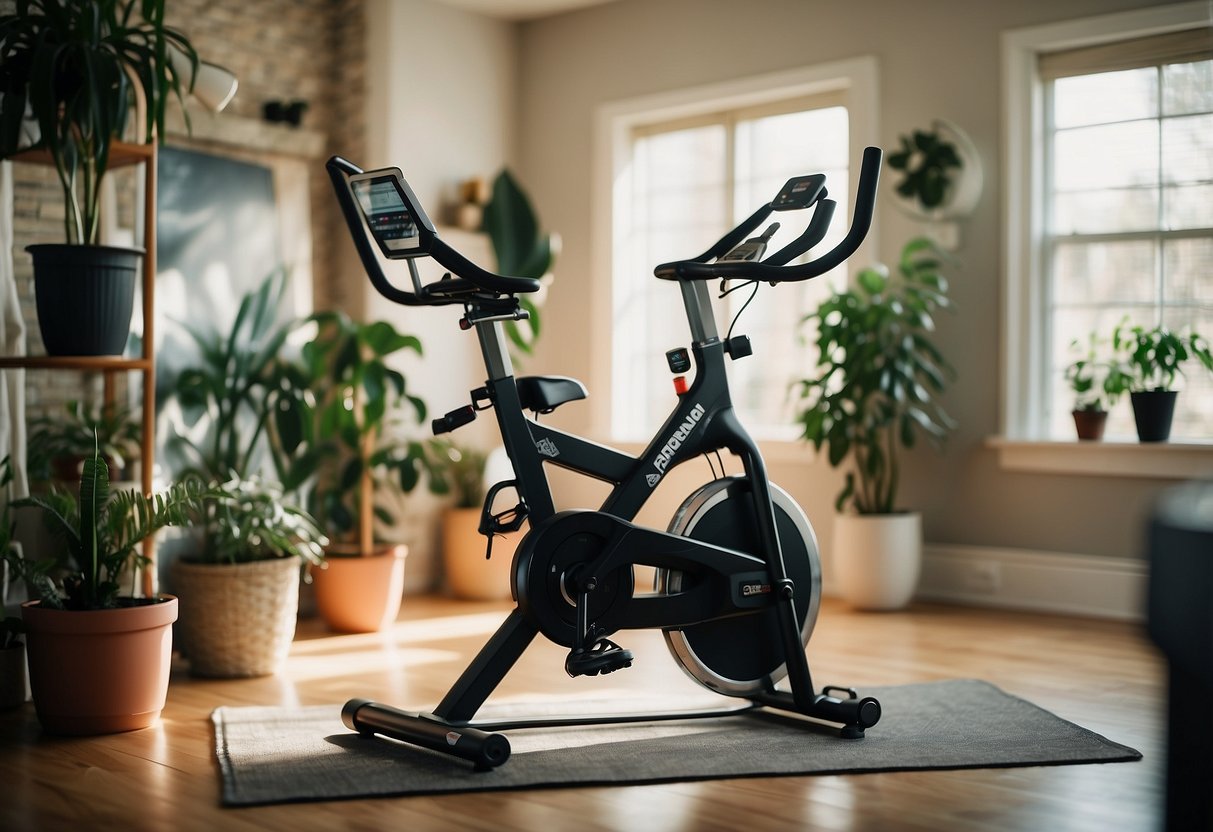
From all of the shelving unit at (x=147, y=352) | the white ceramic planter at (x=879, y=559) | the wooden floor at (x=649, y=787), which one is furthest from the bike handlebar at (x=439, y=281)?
the white ceramic planter at (x=879, y=559)

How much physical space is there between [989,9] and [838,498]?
1924 mm

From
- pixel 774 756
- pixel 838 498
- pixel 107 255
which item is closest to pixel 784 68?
pixel 838 498

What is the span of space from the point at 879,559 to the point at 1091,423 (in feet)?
2.93

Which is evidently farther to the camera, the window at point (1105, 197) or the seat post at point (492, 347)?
the window at point (1105, 197)

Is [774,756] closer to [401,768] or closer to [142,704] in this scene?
[401,768]

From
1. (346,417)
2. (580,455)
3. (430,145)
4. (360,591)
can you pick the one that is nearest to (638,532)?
(580,455)

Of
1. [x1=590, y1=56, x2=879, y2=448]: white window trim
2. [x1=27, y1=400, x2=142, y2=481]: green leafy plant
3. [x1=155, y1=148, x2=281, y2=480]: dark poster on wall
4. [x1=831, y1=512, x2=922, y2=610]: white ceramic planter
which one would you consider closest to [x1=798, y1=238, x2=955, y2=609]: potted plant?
[x1=831, y1=512, x2=922, y2=610]: white ceramic planter

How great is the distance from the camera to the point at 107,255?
316 centimetres

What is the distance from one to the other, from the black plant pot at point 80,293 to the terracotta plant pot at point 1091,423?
10.5 ft

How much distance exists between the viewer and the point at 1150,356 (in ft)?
14.4

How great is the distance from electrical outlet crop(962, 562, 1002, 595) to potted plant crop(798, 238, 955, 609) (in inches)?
9.4

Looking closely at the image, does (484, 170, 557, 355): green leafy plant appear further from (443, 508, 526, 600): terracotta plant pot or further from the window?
the window

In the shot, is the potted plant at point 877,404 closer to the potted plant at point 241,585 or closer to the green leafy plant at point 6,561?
the potted plant at point 241,585

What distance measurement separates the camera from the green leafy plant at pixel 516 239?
210 inches
